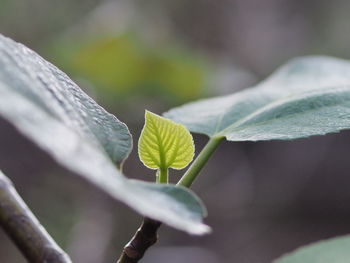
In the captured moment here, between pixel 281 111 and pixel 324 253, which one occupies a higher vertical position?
pixel 281 111

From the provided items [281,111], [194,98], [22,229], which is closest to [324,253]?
[281,111]

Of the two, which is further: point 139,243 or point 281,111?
point 281,111

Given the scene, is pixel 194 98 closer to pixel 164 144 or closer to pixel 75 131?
pixel 164 144

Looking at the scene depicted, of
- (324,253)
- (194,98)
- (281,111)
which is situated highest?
(281,111)

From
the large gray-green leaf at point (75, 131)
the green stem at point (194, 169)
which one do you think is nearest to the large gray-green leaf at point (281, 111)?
→ the green stem at point (194, 169)

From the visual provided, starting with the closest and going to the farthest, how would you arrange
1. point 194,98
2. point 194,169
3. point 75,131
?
point 75,131
point 194,169
point 194,98

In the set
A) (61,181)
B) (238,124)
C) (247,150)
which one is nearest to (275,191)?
(247,150)

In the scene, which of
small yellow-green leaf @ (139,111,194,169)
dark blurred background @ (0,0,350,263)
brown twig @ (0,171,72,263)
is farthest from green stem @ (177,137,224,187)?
dark blurred background @ (0,0,350,263)
